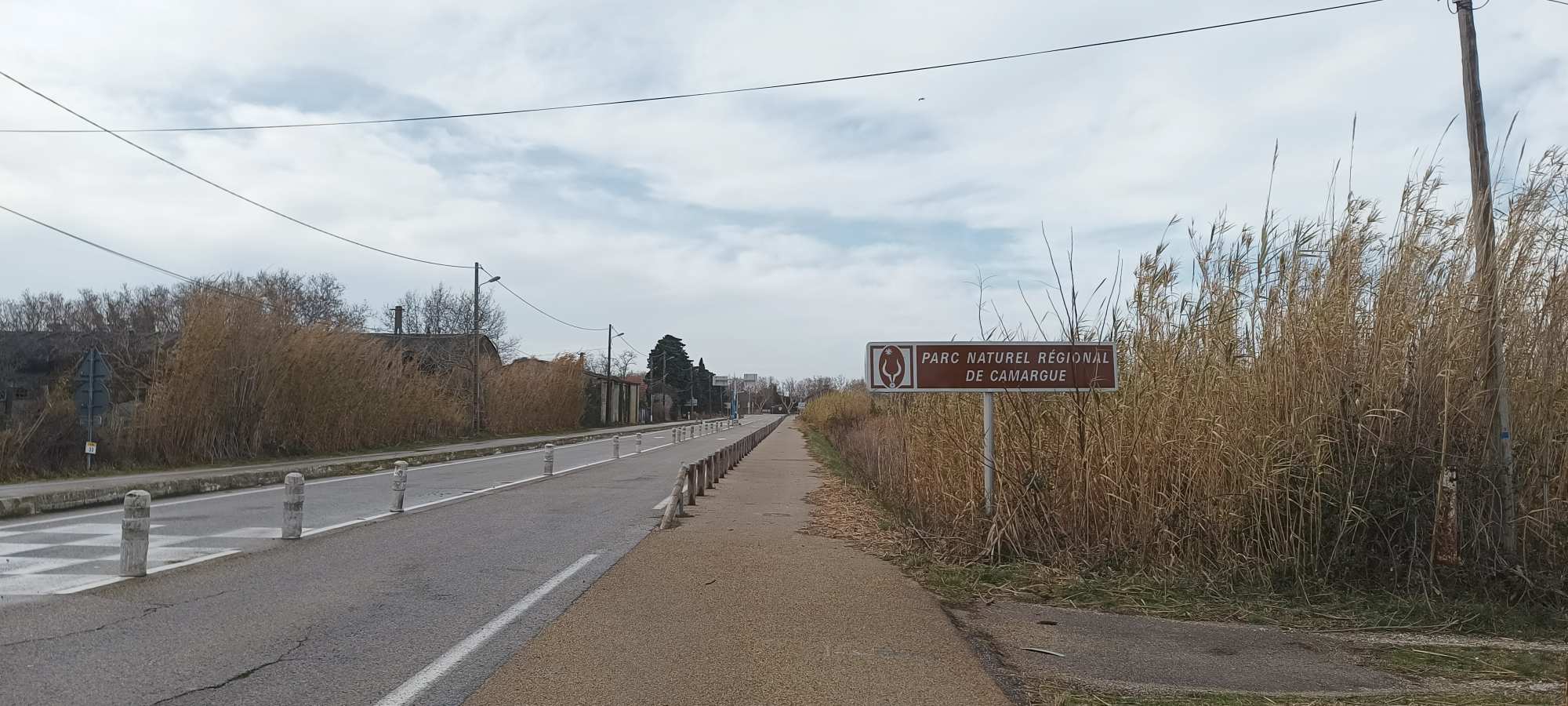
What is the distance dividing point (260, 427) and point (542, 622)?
24326 mm

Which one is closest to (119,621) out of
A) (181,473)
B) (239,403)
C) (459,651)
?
(459,651)

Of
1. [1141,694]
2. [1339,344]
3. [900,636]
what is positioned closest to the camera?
[1141,694]

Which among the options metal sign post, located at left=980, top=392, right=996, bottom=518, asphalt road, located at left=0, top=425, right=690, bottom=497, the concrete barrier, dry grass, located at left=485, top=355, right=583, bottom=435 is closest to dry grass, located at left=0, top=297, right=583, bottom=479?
asphalt road, located at left=0, top=425, right=690, bottom=497

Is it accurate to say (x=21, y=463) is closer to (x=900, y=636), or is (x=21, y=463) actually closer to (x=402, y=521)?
(x=402, y=521)

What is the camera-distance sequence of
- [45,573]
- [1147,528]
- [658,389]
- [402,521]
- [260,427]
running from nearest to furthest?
[1147,528], [45,573], [402,521], [260,427], [658,389]

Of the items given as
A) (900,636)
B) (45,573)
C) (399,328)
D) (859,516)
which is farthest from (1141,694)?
(399,328)

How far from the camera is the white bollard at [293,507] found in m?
10.6

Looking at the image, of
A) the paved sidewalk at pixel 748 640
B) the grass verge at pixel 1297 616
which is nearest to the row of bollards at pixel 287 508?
the paved sidewalk at pixel 748 640

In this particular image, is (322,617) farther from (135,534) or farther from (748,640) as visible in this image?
(748,640)

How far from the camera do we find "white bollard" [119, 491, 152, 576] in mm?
8023

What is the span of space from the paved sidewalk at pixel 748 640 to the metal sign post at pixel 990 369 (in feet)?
5.69

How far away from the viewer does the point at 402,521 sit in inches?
492

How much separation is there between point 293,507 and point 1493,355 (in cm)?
1128

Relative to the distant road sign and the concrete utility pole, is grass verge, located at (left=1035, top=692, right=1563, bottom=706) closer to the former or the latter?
the distant road sign
